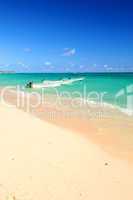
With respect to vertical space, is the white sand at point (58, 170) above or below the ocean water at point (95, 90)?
below

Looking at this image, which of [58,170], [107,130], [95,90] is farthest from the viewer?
[95,90]

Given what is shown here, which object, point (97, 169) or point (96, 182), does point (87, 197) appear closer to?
point (96, 182)

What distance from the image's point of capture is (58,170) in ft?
16.1

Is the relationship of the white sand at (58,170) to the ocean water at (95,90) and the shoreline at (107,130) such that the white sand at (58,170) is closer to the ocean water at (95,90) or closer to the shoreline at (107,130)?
the shoreline at (107,130)

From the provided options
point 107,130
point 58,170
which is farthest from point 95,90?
point 58,170

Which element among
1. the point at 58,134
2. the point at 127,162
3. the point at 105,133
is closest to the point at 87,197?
the point at 127,162

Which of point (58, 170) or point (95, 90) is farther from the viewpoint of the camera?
point (95, 90)

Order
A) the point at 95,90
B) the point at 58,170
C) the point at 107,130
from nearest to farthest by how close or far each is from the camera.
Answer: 1. the point at 58,170
2. the point at 107,130
3. the point at 95,90

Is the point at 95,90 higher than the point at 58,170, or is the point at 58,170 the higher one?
the point at 95,90

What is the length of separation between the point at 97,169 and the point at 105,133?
322cm

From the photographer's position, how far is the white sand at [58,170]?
410 centimetres

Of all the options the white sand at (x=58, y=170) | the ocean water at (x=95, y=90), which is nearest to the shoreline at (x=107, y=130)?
the white sand at (x=58, y=170)

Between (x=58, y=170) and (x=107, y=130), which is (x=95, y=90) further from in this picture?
(x=58, y=170)

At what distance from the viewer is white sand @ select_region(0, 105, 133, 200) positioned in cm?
410
